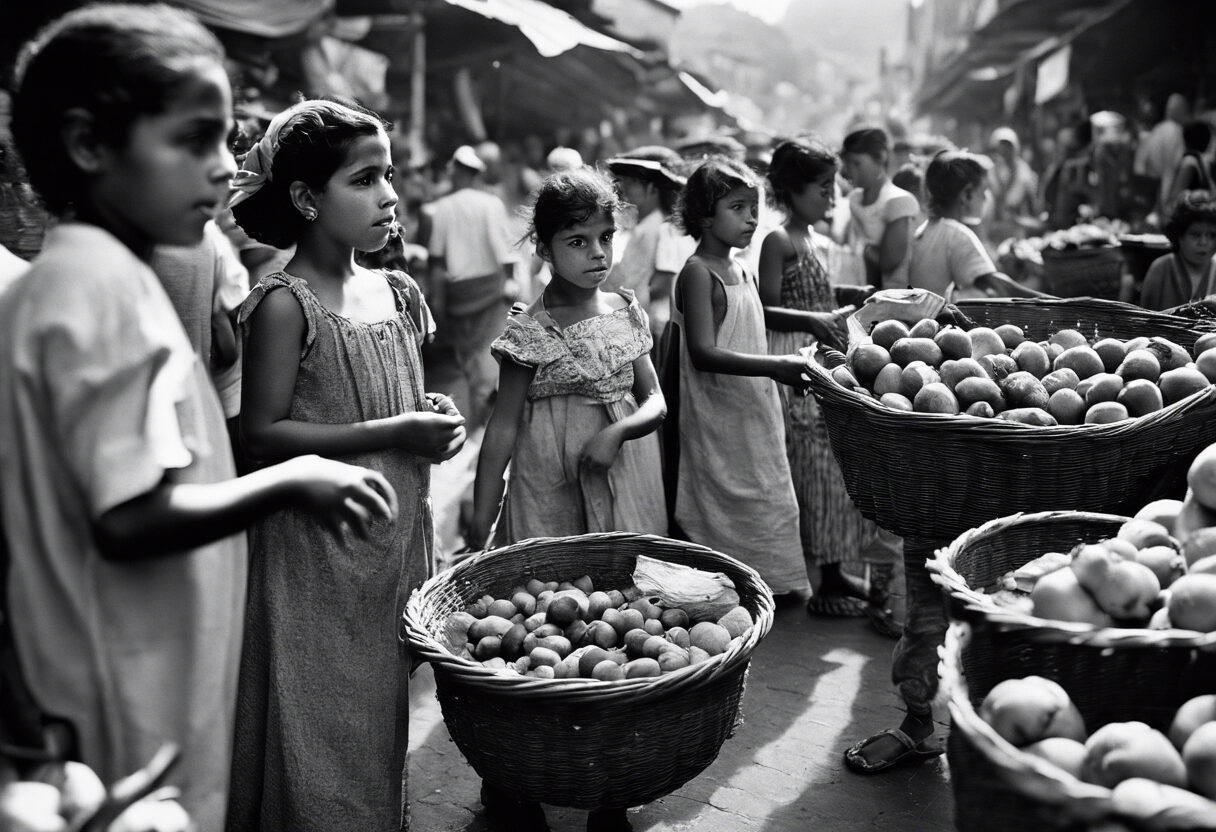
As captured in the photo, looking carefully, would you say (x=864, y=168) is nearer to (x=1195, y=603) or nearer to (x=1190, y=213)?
(x=1190, y=213)

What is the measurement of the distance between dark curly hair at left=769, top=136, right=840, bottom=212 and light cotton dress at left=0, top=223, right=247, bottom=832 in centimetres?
333

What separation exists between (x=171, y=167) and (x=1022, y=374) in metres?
2.16

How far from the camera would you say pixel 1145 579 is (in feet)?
5.36

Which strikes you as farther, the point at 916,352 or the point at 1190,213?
the point at 1190,213

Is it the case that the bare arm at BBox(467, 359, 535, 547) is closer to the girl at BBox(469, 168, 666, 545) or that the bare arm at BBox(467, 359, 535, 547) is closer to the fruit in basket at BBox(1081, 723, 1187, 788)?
the girl at BBox(469, 168, 666, 545)

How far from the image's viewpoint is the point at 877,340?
120 inches

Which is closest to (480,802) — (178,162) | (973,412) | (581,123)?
(973,412)

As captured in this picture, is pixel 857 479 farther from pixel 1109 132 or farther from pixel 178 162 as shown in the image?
pixel 1109 132

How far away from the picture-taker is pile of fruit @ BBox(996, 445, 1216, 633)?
1.56 meters

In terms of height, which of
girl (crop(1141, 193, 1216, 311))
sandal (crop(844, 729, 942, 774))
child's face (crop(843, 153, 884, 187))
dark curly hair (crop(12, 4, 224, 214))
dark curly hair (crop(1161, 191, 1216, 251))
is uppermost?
child's face (crop(843, 153, 884, 187))

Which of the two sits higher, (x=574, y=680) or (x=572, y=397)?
(x=572, y=397)

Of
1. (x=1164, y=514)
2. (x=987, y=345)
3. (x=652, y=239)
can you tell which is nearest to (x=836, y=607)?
(x=987, y=345)

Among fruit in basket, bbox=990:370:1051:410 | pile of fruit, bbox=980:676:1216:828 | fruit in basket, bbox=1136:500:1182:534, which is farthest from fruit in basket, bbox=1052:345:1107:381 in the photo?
pile of fruit, bbox=980:676:1216:828

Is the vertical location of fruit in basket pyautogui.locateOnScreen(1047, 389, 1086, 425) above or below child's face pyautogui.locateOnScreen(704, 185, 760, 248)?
below
